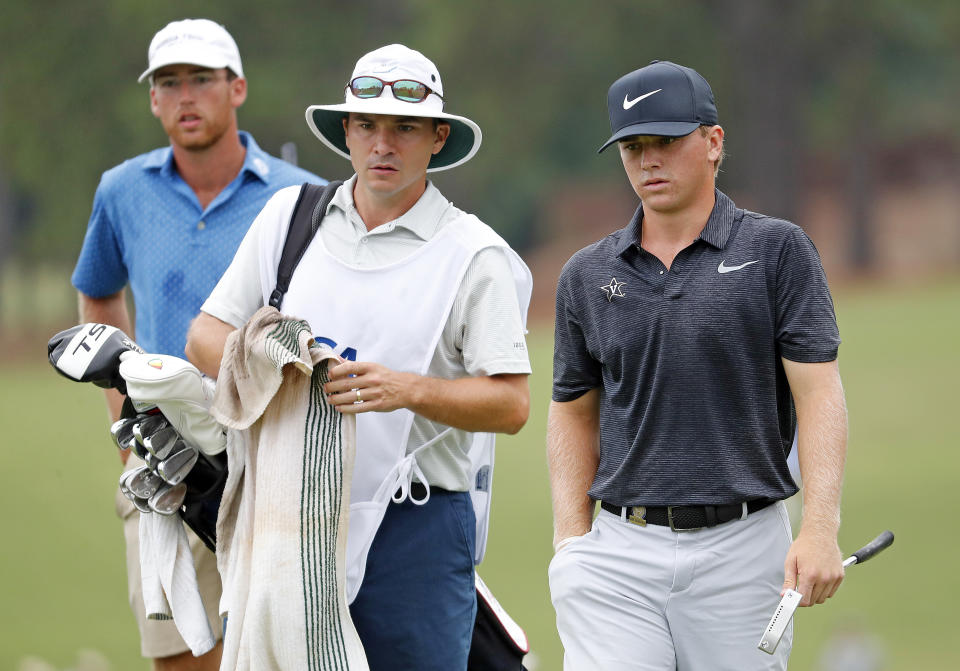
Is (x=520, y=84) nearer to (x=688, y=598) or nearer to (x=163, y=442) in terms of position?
(x=163, y=442)

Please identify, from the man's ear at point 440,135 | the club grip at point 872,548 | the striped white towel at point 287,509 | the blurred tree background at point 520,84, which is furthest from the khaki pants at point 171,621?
the blurred tree background at point 520,84

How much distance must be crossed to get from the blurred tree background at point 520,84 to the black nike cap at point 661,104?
26314 millimetres

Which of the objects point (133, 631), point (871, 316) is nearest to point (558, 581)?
point (133, 631)

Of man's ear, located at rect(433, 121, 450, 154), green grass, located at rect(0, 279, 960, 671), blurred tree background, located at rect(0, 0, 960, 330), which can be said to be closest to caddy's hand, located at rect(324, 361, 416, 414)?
man's ear, located at rect(433, 121, 450, 154)

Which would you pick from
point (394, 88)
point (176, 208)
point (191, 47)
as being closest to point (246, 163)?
point (176, 208)

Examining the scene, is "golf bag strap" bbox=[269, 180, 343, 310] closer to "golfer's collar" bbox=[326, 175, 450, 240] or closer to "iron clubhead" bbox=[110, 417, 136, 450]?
"golfer's collar" bbox=[326, 175, 450, 240]

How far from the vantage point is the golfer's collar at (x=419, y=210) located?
12.4 feet

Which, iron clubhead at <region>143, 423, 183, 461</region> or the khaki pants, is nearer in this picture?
iron clubhead at <region>143, 423, 183, 461</region>

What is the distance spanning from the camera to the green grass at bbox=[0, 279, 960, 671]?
42.8 feet

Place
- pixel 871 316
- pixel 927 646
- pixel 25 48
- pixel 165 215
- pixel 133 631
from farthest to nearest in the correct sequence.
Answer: pixel 25 48 → pixel 871 316 → pixel 133 631 → pixel 927 646 → pixel 165 215

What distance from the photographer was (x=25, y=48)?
102ft

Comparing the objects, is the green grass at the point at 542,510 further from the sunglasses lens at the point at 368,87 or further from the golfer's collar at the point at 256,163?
the sunglasses lens at the point at 368,87

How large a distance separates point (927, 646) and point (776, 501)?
942 centimetres

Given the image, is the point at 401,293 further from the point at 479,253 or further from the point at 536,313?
the point at 536,313
